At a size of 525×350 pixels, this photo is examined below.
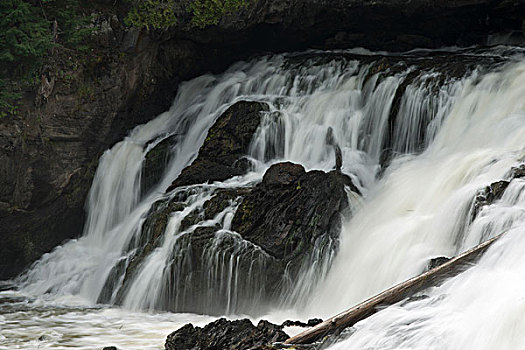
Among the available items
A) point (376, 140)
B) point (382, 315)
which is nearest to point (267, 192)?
point (376, 140)

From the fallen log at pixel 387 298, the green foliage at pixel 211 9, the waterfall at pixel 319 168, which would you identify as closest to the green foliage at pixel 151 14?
the green foliage at pixel 211 9

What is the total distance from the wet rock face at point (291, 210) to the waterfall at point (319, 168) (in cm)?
18

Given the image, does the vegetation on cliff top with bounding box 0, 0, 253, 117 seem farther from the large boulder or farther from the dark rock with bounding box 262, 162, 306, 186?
the dark rock with bounding box 262, 162, 306, 186

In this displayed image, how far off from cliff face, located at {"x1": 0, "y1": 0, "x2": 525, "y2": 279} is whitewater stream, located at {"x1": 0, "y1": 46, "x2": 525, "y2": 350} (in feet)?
1.58

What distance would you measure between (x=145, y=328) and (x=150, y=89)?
6.77 m

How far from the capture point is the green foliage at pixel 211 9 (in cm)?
1259

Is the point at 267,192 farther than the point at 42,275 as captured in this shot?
No

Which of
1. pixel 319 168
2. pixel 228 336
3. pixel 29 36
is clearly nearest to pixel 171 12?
pixel 29 36

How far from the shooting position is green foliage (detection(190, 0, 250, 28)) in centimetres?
1259

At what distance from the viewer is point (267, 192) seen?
8.78m

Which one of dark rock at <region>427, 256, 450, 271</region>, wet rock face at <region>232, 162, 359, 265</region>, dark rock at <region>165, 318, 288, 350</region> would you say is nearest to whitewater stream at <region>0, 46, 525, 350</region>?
wet rock face at <region>232, 162, 359, 265</region>

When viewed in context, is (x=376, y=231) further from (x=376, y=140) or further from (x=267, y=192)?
(x=376, y=140)

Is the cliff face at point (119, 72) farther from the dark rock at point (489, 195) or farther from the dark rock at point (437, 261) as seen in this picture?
the dark rock at point (437, 261)

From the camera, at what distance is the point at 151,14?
12438 millimetres
